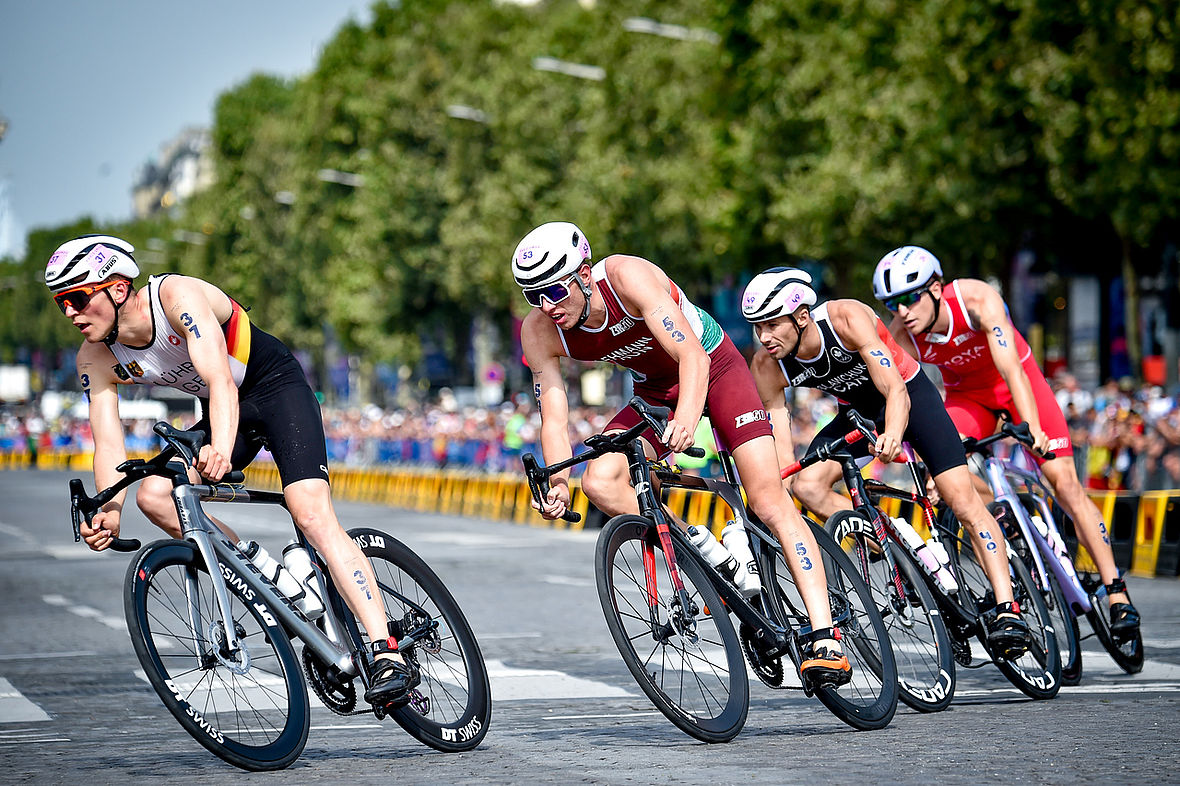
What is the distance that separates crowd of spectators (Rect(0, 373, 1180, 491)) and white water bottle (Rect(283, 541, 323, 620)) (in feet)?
44.3

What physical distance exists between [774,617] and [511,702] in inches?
74.8

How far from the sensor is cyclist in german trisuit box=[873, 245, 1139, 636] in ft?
28.8

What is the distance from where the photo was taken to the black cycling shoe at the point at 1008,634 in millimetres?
8039

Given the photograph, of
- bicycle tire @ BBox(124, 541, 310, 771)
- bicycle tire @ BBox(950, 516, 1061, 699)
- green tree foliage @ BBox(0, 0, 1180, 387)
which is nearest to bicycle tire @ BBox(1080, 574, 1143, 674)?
bicycle tire @ BBox(950, 516, 1061, 699)

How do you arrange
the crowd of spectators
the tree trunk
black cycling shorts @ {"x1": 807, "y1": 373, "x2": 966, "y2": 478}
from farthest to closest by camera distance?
the tree trunk → the crowd of spectators → black cycling shorts @ {"x1": 807, "y1": 373, "x2": 966, "y2": 478}

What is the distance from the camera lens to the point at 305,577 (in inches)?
262

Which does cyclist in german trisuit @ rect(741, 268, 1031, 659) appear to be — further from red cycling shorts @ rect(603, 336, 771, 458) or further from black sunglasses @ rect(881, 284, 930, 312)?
red cycling shorts @ rect(603, 336, 771, 458)

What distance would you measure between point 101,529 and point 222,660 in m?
0.68

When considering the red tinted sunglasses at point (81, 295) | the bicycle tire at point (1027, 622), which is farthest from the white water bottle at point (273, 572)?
the bicycle tire at point (1027, 622)

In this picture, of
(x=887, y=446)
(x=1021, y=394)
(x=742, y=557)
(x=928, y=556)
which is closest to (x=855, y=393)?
(x=887, y=446)

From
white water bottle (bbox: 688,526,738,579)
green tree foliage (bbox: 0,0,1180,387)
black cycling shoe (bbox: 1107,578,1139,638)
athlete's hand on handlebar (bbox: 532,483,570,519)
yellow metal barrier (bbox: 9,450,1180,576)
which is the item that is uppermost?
green tree foliage (bbox: 0,0,1180,387)

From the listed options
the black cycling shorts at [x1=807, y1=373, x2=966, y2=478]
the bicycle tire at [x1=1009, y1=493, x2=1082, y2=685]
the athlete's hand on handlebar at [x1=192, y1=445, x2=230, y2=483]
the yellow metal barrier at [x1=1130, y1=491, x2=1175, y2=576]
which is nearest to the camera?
the athlete's hand on handlebar at [x1=192, y1=445, x2=230, y2=483]

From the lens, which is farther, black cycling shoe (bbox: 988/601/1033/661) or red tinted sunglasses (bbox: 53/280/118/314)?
black cycling shoe (bbox: 988/601/1033/661)

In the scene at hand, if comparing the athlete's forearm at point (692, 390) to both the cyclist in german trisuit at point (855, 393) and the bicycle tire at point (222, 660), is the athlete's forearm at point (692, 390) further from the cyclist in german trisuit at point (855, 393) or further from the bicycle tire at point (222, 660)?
the bicycle tire at point (222, 660)
